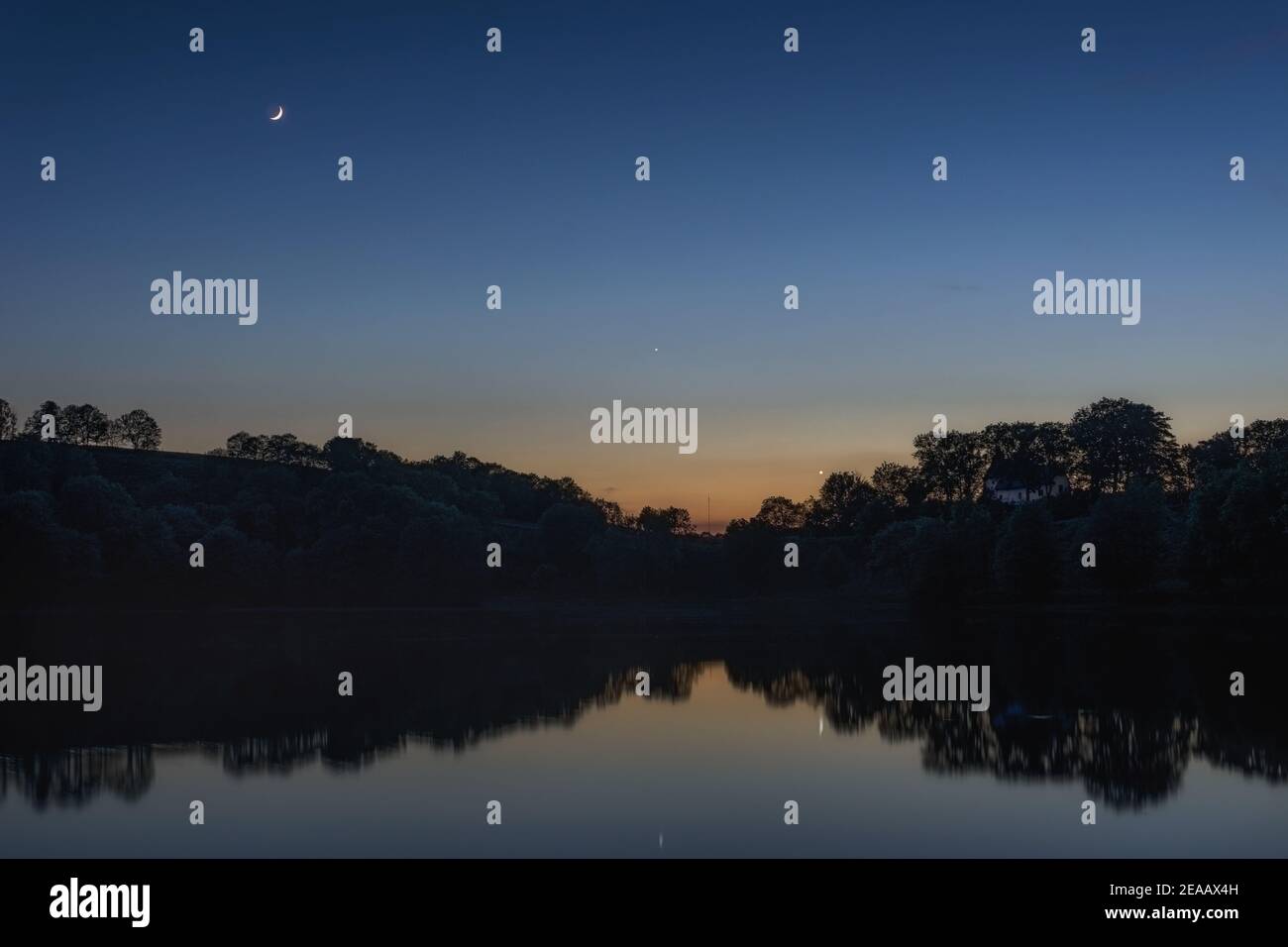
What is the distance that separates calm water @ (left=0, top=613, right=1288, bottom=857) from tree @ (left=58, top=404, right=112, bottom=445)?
367 feet

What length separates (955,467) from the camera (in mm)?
155000

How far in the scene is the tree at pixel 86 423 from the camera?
540 feet

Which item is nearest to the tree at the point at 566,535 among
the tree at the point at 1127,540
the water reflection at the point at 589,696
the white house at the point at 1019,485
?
the water reflection at the point at 589,696

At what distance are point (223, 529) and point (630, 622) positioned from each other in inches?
1437

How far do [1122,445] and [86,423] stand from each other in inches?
5442

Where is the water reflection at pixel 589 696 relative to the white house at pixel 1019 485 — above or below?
below

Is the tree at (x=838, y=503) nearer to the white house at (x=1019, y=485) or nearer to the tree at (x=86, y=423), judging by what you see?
the white house at (x=1019, y=485)

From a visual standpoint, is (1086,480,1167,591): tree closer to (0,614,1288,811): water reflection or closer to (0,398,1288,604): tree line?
(0,398,1288,604): tree line

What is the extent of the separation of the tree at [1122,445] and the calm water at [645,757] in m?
85.9

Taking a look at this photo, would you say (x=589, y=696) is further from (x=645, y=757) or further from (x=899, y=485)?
(x=899, y=485)

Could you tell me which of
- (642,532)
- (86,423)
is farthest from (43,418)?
(642,532)

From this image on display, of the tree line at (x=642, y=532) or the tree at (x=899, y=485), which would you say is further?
the tree at (x=899, y=485)

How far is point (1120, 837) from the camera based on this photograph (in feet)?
84.4
